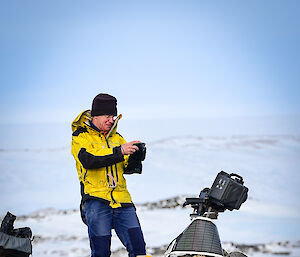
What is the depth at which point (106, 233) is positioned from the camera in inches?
100

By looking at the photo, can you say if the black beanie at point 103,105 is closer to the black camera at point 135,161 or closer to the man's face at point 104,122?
the man's face at point 104,122

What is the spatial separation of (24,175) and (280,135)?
2676 millimetres

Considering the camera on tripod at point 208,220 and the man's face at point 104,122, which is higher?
the man's face at point 104,122

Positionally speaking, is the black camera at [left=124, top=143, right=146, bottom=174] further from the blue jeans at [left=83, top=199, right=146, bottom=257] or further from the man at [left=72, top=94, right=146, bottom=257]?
the blue jeans at [left=83, top=199, right=146, bottom=257]

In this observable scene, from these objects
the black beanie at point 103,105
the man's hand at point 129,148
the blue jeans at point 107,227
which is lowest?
the blue jeans at point 107,227

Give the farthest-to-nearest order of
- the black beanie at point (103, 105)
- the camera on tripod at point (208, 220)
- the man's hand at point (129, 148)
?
1. the black beanie at point (103, 105)
2. the man's hand at point (129, 148)
3. the camera on tripod at point (208, 220)

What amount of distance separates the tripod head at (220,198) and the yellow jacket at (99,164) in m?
0.36

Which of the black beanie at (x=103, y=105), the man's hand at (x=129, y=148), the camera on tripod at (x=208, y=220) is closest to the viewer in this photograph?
the camera on tripod at (x=208, y=220)

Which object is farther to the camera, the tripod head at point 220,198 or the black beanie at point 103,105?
the black beanie at point 103,105

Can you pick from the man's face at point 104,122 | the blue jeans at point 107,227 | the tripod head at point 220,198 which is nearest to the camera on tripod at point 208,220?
the tripod head at point 220,198

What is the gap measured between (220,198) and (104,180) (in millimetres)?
555

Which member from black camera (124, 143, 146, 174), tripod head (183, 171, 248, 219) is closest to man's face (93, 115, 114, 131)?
black camera (124, 143, 146, 174)

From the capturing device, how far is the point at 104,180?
2.60 meters

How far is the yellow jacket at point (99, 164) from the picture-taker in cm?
252
